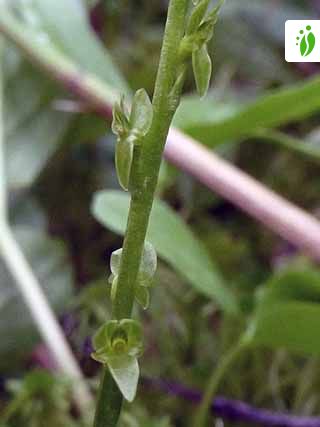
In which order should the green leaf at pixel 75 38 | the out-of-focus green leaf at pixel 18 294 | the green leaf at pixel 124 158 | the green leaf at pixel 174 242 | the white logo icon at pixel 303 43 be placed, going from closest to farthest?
the green leaf at pixel 124 158, the white logo icon at pixel 303 43, the green leaf at pixel 174 242, the out-of-focus green leaf at pixel 18 294, the green leaf at pixel 75 38

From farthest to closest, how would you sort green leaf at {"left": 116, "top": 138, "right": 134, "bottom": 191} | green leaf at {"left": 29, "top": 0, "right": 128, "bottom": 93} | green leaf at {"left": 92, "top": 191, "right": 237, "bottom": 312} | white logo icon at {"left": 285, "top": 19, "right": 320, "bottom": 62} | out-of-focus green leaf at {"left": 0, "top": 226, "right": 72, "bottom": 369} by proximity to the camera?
green leaf at {"left": 29, "top": 0, "right": 128, "bottom": 93} < out-of-focus green leaf at {"left": 0, "top": 226, "right": 72, "bottom": 369} < green leaf at {"left": 92, "top": 191, "right": 237, "bottom": 312} < white logo icon at {"left": 285, "top": 19, "right": 320, "bottom": 62} < green leaf at {"left": 116, "top": 138, "right": 134, "bottom": 191}

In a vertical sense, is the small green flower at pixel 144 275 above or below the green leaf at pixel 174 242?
above

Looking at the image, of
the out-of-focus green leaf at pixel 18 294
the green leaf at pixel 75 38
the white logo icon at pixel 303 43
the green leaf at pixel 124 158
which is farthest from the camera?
the green leaf at pixel 75 38

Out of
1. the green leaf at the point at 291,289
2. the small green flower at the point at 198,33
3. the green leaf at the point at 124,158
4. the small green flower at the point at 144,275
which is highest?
the small green flower at the point at 198,33

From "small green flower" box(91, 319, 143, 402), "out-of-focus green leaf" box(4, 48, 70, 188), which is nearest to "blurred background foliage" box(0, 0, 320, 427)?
"out-of-focus green leaf" box(4, 48, 70, 188)

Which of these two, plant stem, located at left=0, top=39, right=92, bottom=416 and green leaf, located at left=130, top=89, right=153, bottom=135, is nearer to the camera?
green leaf, located at left=130, top=89, right=153, bottom=135

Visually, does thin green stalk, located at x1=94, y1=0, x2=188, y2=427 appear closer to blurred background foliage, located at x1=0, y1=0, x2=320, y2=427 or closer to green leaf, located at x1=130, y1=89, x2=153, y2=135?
green leaf, located at x1=130, y1=89, x2=153, y2=135

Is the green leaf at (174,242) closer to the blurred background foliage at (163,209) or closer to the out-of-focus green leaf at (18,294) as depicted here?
the blurred background foliage at (163,209)

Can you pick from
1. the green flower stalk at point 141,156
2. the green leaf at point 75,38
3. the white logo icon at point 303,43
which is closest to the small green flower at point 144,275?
the green flower stalk at point 141,156
